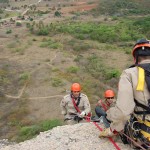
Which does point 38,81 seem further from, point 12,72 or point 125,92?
point 125,92

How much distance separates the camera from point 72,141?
645cm

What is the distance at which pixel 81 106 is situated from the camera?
9469 mm

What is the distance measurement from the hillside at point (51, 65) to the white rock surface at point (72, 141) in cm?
691

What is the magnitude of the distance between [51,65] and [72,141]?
791 inches

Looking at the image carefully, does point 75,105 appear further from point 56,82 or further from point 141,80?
point 56,82

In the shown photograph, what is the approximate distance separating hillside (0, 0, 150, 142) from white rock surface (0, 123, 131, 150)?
6911 mm

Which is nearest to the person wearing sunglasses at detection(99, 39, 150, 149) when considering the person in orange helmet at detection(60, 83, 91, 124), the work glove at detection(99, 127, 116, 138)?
the work glove at detection(99, 127, 116, 138)

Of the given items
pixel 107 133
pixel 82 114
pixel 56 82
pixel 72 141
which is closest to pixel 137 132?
pixel 107 133

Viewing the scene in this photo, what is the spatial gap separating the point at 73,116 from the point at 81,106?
1.29ft

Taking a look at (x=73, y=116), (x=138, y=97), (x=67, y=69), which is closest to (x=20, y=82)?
(x=67, y=69)

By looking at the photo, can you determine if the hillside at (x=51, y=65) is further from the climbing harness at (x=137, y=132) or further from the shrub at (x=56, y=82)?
the climbing harness at (x=137, y=132)

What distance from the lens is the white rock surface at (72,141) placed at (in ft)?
19.8

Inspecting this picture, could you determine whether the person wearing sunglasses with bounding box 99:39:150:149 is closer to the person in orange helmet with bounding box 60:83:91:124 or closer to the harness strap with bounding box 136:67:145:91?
the harness strap with bounding box 136:67:145:91

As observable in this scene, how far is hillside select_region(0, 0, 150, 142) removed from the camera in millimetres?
17906
